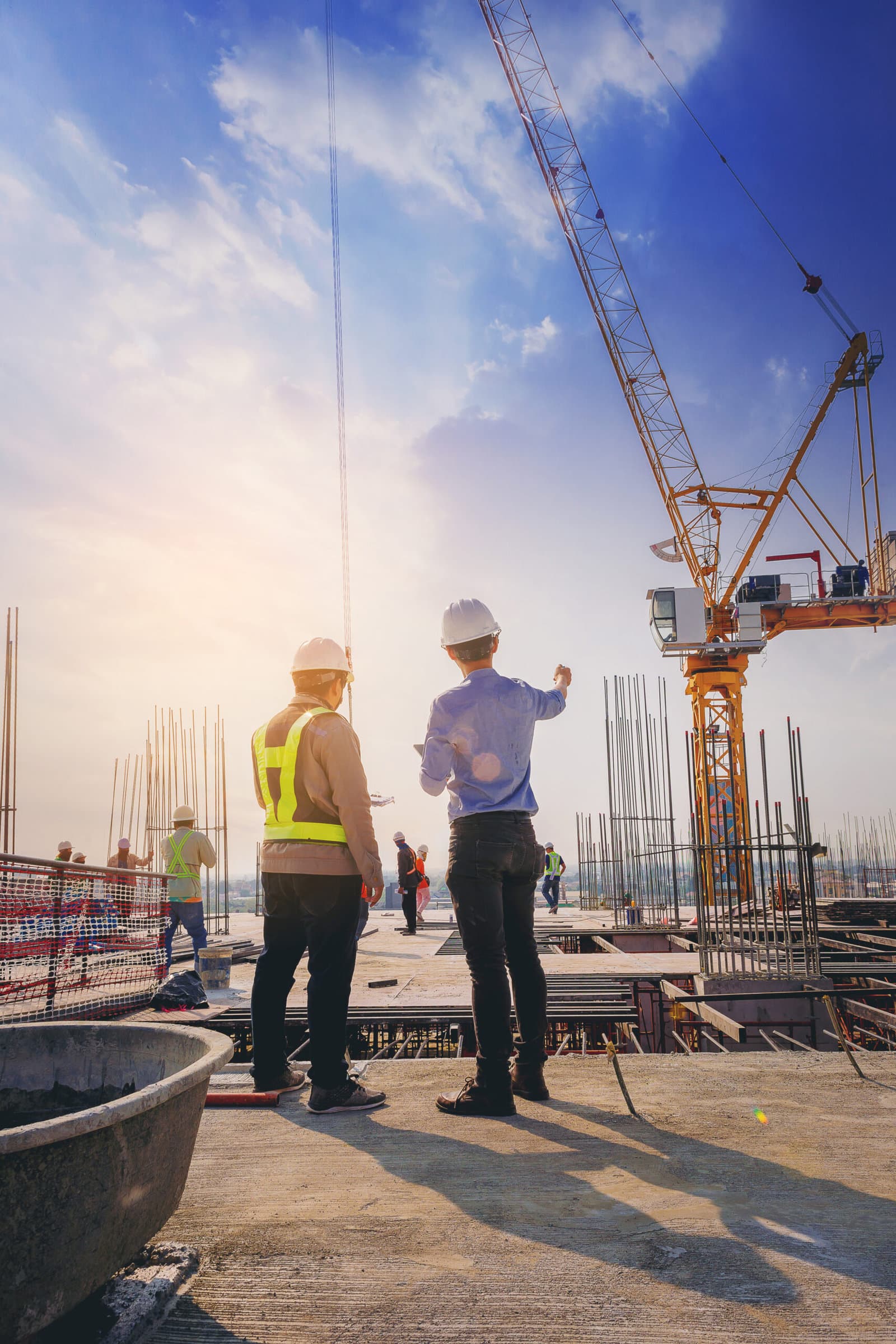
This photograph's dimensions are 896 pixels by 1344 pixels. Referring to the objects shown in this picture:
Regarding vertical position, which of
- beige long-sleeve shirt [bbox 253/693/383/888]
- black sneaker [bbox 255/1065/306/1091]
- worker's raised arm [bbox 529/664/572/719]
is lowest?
black sneaker [bbox 255/1065/306/1091]

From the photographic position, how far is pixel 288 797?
3.21m

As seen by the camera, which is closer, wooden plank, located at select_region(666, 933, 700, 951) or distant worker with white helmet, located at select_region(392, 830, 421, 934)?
wooden plank, located at select_region(666, 933, 700, 951)

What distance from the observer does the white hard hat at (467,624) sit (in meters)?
3.41

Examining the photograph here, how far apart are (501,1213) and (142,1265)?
834 millimetres

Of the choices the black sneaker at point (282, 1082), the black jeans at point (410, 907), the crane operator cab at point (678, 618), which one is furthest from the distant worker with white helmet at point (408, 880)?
the crane operator cab at point (678, 618)

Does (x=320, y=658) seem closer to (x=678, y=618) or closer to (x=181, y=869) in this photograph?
(x=181, y=869)

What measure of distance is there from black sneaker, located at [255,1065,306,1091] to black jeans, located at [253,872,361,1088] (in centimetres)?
2

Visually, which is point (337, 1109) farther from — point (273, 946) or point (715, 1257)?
point (715, 1257)

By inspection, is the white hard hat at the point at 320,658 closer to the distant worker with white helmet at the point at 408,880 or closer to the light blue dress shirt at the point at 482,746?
the light blue dress shirt at the point at 482,746

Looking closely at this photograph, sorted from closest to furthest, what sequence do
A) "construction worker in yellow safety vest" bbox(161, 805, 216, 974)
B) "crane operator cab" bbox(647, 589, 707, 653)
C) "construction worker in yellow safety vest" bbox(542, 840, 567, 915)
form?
1. "construction worker in yellow safety vest" bbox(161, 805, 216, 974)
2. "construction worker in yellow safety vest" bbox(542, 840, 567, 915)
3. "crane operator cab" bbox(647, 589, 707, 653)

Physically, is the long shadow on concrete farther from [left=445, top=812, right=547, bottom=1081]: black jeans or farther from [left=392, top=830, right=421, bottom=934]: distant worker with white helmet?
[left=392, top=830, right=421, bottom=934]: distant worker with white helmet

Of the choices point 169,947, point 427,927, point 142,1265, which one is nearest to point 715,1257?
point 142,1265

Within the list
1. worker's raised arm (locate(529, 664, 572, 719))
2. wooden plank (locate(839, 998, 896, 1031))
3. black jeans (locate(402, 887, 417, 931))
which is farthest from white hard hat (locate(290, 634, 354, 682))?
black jeans (locate(402, 887, 417, 931))

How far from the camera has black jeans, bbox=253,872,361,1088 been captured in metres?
3.06
